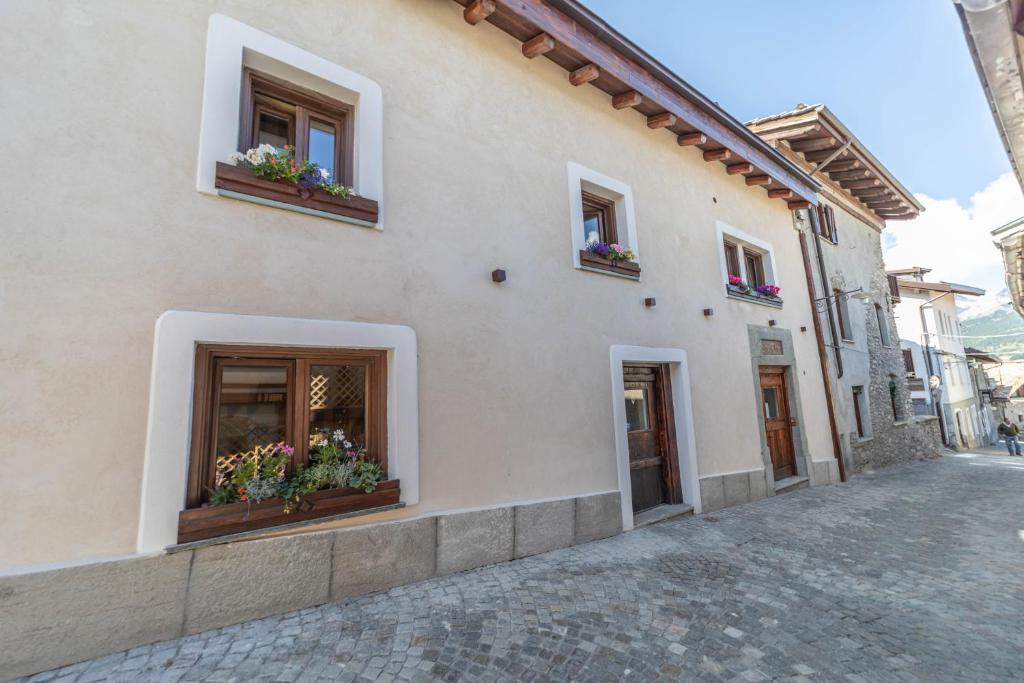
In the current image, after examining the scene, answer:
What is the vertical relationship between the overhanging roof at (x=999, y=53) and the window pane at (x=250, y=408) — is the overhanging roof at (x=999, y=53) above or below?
above

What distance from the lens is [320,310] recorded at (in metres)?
3.64

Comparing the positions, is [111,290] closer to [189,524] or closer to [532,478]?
[189,524]

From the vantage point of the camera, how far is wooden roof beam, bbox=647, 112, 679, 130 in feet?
22.1

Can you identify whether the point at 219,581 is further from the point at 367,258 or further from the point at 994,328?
the point at 994,328

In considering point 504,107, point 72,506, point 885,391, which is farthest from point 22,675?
point 885,391

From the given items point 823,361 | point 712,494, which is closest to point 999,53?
point 712,494

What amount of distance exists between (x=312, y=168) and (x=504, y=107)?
2534 mm

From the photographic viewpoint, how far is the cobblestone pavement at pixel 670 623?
2.62 metres

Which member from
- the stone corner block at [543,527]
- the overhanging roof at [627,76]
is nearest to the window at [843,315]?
the overhanging roof at [627,76]

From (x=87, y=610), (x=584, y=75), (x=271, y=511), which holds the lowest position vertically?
(x=87, y=610)

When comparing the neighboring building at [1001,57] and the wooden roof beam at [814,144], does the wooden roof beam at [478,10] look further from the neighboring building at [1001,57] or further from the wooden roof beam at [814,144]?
the wooden roof beam at [814,144]

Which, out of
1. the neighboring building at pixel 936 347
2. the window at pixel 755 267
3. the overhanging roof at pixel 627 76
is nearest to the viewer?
the overhanging roof at pixel 627 76

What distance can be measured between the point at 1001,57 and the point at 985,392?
36886 millimetres

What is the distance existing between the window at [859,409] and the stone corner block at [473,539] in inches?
408
